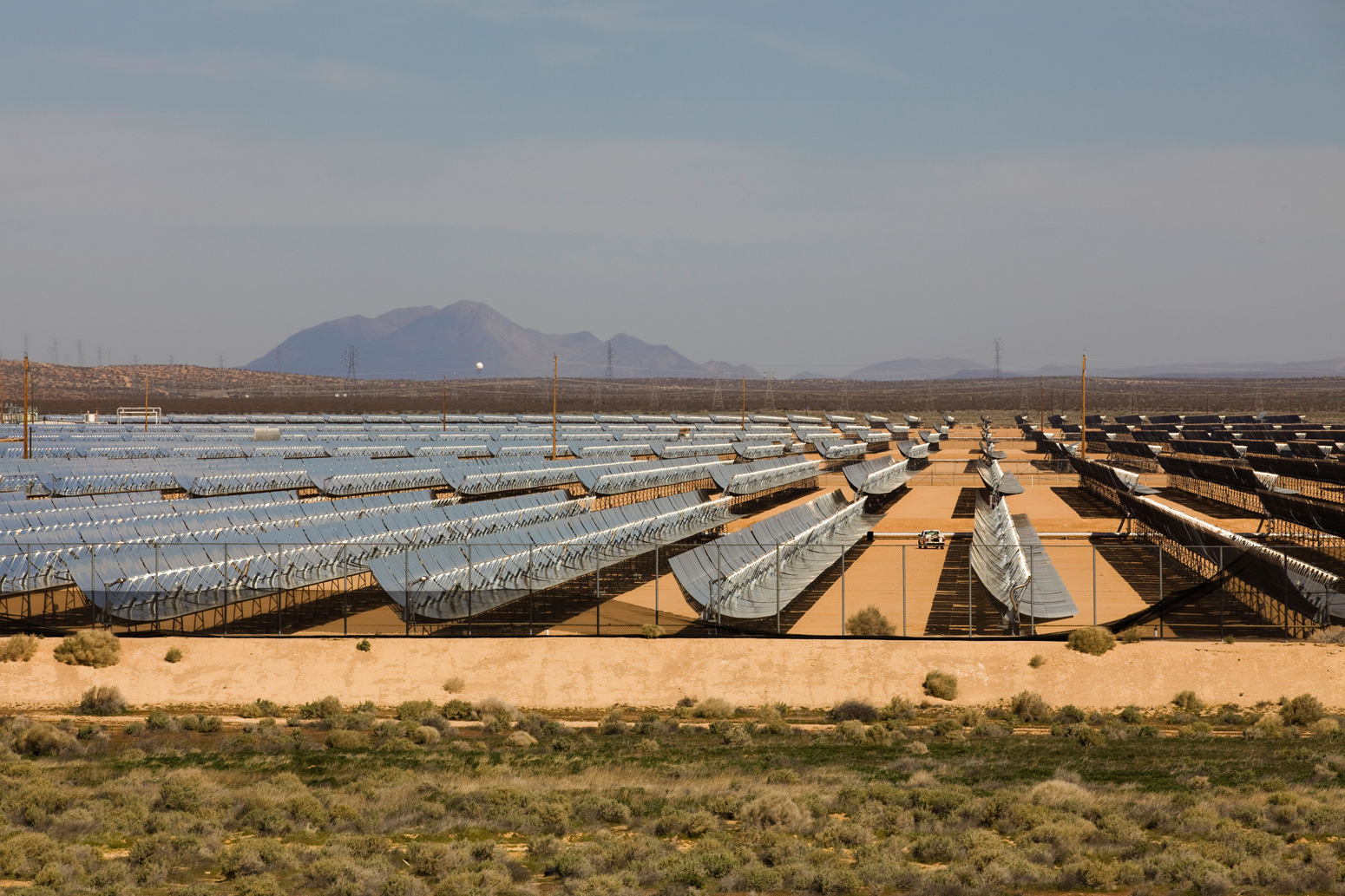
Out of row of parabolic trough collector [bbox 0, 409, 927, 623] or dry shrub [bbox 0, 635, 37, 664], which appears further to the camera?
row of parabolic trough collector [bbox 0, 409, 927, 623]

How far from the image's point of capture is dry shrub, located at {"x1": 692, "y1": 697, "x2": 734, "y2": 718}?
19.8 m

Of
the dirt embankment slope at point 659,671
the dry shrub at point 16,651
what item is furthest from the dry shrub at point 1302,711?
the dry shrub at point 16,651

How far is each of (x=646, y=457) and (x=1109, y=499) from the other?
29.4 meters

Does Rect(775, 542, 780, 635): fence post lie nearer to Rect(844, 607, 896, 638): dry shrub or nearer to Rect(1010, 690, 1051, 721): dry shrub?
Rect(844, 607, 896, 638): dry shrub

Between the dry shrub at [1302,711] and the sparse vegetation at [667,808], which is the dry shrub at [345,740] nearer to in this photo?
the sparse vegetation at [667,808]

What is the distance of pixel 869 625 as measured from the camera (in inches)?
888

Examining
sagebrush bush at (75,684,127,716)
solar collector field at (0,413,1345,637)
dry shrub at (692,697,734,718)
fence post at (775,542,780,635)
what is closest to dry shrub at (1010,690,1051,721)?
solar collector field at (0,413,1345,637)

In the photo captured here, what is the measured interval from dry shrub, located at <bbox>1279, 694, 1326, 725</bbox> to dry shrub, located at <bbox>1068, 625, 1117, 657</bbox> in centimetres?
308

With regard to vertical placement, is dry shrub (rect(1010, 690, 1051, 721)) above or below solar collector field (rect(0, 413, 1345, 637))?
below

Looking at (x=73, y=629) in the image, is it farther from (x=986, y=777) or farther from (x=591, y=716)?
(x=986, y=777)

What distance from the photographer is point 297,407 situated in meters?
149

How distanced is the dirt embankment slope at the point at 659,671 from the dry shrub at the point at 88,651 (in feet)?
0.65

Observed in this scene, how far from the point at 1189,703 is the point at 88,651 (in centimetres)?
2048

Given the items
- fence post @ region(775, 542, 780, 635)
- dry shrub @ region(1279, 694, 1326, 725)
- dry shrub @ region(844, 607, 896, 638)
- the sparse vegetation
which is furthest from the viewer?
dry shrub @ region(844, 607, 896, 638)
